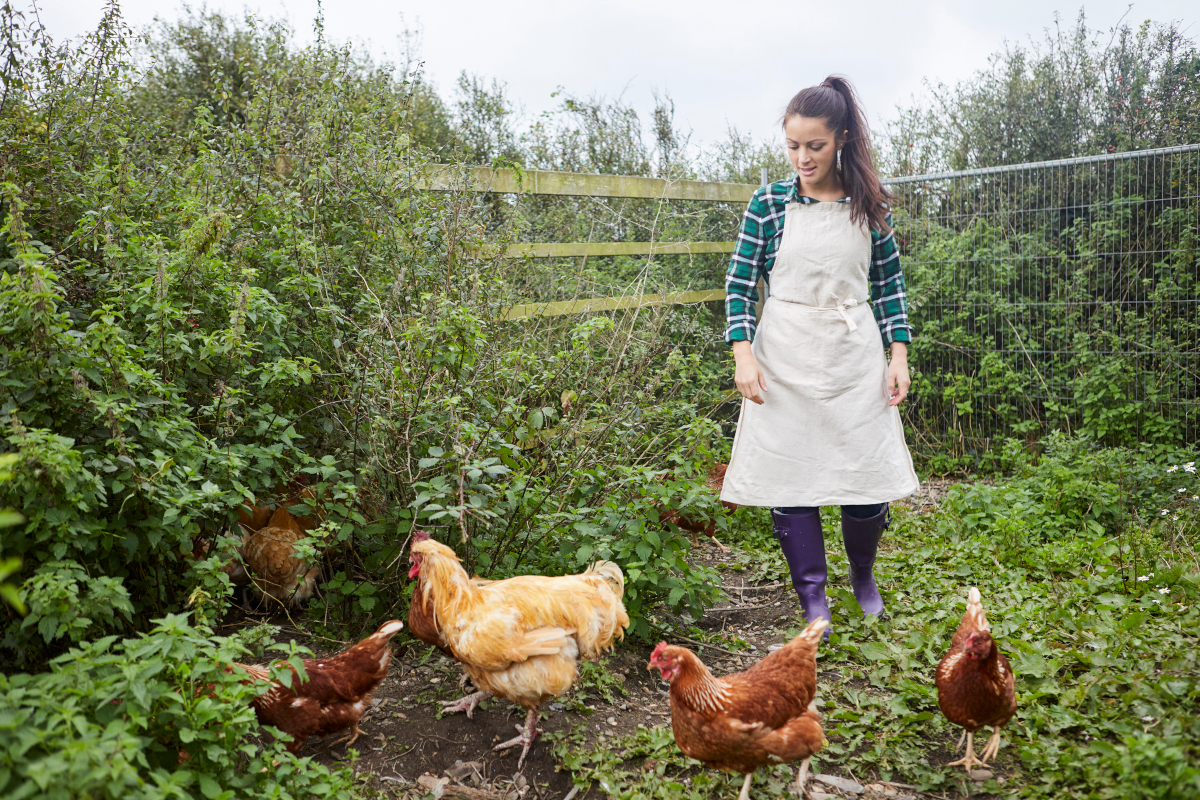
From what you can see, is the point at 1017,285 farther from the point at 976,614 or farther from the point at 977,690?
the point at 977,690

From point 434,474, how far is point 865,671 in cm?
186

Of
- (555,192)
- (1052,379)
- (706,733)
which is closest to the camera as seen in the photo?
(706,733)

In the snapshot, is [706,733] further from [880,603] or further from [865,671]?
[880,603]

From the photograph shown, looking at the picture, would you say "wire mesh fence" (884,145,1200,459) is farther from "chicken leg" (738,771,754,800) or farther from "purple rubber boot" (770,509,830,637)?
"chicken leg" (738,771,754,800)

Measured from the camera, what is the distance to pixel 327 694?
2.46 m

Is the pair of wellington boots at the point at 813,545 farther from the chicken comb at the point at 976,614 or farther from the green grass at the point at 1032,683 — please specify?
the chicken comb at the point at 976,614

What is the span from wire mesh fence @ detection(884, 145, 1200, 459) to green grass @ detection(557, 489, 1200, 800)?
1.78 meters

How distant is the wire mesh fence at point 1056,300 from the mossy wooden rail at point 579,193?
190 cm

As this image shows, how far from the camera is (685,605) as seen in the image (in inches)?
140

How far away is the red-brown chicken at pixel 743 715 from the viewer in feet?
7.25

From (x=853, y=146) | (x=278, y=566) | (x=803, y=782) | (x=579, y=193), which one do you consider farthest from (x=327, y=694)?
(x=579, y=193)

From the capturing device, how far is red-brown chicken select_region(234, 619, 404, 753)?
2395 mm

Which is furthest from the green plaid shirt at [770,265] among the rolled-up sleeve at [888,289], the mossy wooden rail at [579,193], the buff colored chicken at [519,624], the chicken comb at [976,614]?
the buff colored chicken at [519,624]

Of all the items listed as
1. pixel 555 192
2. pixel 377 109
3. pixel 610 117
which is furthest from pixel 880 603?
pixel 610 117
